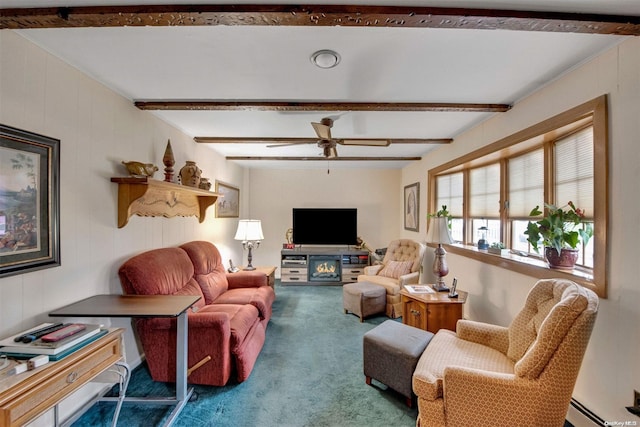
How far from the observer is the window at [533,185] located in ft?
5.35

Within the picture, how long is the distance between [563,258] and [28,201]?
11.5 ft

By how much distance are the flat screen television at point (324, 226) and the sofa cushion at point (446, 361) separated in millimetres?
3338

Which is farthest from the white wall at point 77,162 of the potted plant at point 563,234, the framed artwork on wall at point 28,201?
the potted plant at point 563,234

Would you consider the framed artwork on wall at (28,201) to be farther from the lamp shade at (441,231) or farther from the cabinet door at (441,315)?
the lamp shade at (441,231)

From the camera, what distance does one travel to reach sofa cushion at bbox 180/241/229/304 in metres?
2.93

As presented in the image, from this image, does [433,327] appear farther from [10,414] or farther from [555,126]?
[10,414]

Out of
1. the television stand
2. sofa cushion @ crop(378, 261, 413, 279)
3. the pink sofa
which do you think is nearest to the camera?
the pink sofa

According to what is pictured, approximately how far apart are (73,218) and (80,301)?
0.59 m

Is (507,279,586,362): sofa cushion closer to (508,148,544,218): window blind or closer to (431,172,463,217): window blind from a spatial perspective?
(508,148,544,218): window blind

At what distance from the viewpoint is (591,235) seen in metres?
1.83

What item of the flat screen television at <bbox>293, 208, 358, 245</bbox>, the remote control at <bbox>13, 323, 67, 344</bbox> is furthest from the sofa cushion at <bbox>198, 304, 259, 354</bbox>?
the flat screen television at <bbox>293, 208, 358, 245</bbox>

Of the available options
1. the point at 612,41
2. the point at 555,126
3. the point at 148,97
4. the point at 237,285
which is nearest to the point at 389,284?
the point at 237,285

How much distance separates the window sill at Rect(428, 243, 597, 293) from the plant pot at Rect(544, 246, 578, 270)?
43 mm

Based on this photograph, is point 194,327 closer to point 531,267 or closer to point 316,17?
point 316,17
